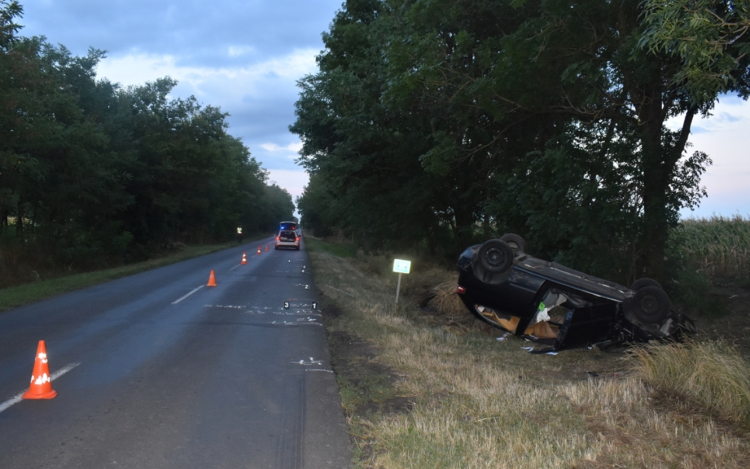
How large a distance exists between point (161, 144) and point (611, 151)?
30243 mm

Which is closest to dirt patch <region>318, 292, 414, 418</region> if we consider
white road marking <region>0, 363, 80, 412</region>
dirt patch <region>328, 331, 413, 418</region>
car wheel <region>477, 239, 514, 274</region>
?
dirt patch <region>328, 331, 413, 418</region>

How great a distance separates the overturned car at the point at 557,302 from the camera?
8539 millimetres

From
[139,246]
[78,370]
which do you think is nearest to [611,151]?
[78,370]

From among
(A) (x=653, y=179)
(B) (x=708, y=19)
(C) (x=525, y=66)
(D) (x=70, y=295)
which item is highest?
(C) (x=525, y=66)

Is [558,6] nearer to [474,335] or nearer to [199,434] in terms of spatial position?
[474,335]

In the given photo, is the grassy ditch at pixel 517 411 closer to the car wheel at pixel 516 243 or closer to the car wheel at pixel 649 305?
the car wheel at pixel 649 305

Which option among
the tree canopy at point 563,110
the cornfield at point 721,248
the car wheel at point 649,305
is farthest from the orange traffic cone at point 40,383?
the cornfield at point 721,248

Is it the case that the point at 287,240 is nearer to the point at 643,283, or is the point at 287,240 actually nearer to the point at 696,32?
the point at 643,283

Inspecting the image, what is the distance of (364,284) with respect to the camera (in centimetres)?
2167

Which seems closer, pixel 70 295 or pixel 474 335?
pixel 474 335

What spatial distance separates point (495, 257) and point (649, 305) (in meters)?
2.54

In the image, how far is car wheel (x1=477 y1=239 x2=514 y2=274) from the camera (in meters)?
9.95

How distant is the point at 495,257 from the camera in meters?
10.1

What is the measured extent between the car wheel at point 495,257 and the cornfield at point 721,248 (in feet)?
32.3
